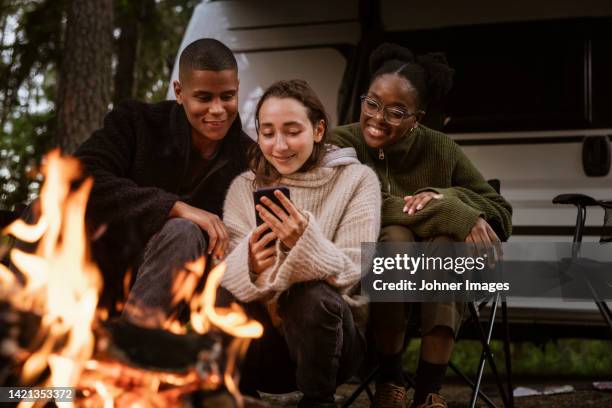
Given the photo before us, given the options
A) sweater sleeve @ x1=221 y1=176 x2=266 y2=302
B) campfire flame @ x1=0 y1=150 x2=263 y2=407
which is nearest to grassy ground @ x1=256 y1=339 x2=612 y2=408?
sweater sleeve @ x1=221 y1=176 x2=266 y2=302

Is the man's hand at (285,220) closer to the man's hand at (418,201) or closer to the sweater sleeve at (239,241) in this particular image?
the sweater sleeve at (239,241)

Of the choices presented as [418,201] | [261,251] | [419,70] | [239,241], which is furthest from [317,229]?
[419,70]

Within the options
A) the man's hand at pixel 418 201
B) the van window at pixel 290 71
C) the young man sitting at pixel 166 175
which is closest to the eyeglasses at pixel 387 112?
the man's hand at pixel 418 201

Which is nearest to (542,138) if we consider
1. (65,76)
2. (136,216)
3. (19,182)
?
(136,216)

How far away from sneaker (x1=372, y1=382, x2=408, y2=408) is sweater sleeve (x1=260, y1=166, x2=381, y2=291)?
0.48 meters

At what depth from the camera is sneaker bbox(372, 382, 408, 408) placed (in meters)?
2.50

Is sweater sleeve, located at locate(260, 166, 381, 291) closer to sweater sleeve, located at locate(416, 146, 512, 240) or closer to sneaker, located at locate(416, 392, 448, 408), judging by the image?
sweater sleeve, located at locate(416, 146, 512, 240)

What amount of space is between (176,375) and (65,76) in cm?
412

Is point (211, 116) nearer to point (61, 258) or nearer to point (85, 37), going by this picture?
point (61, 258)

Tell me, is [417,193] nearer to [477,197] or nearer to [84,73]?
[477,197]

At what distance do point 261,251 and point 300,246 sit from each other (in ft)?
0.51

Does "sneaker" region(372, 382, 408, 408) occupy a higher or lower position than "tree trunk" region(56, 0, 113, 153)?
lower

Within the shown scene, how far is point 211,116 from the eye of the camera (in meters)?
2.52

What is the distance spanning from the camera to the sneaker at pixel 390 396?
2502 millimetres
